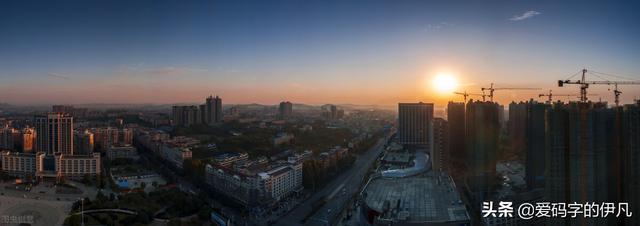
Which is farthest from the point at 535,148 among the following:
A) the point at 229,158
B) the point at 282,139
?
the point at 282,139

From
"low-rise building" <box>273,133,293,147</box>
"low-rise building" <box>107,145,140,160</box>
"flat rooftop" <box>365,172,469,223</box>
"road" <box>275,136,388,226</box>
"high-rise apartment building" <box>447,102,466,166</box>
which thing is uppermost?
"high-rise apartment building" <box>447,102,466,166</box>

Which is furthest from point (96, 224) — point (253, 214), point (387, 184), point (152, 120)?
point (152, 120)

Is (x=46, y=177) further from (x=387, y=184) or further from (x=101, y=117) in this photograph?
(x=101, y=117)

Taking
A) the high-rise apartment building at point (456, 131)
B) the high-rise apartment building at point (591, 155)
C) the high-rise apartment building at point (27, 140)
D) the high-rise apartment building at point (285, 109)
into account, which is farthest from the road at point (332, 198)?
the high-rise apartment building at point (285, 109)

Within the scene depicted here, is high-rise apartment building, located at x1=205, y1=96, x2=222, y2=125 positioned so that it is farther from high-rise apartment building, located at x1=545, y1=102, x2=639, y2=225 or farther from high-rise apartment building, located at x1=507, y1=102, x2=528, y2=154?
high-rise apartment building, located at x1=545, y1=102, x2=639, y2=225

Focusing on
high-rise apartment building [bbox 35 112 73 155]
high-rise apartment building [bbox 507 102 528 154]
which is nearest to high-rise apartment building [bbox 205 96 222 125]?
high-rise apartment building [bbox 35 112 73 155]
